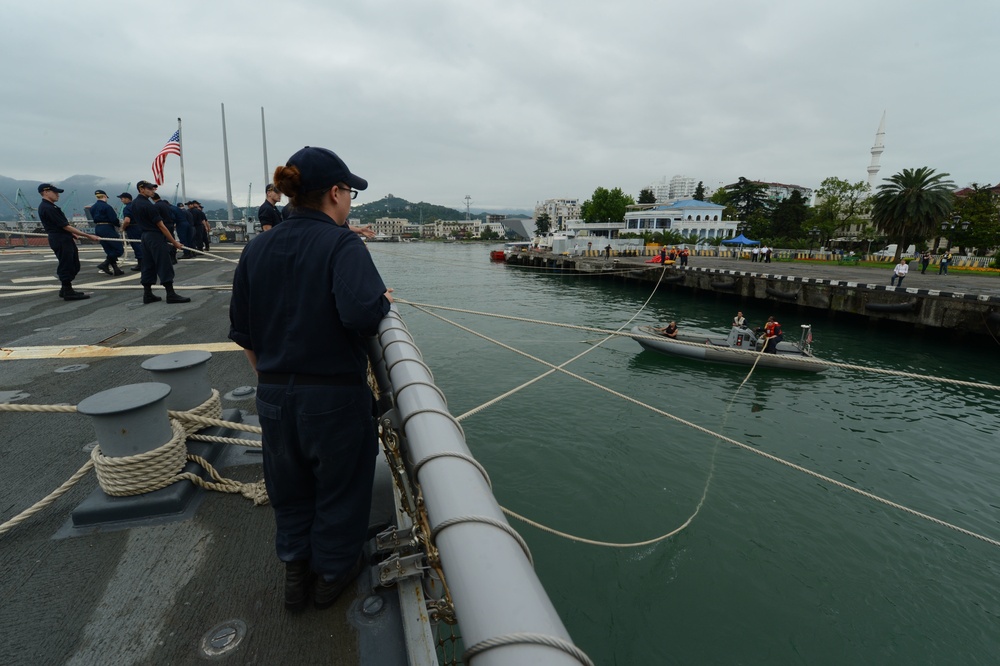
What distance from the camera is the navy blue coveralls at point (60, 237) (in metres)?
8.12

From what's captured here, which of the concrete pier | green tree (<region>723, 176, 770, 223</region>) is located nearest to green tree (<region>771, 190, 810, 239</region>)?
green tree (<region>723, 176, 770, 223</region>)

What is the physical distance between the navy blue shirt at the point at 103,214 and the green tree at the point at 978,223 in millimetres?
60736

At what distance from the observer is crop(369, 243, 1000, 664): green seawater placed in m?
5.80

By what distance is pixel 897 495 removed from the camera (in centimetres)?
871

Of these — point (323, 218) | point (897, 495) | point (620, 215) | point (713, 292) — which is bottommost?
point (897, 495)

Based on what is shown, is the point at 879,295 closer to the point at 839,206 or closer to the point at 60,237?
the point at 60,237

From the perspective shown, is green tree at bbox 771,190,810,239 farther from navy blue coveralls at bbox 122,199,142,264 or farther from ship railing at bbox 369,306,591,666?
ship railing at bbox 369,306,591,666

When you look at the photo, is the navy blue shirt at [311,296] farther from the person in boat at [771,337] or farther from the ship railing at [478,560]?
the person in boat at [771,337]

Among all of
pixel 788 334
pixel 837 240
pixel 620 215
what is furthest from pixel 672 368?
pixel 620 215

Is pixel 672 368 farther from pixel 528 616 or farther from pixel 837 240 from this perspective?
pixel 837 240

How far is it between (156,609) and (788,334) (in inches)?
1041

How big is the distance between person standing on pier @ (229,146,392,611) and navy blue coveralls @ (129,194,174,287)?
7.44 m

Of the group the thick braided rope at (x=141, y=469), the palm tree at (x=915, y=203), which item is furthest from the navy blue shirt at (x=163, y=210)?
the palm tree at (x=915, y=203)

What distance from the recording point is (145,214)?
760 centimetres
